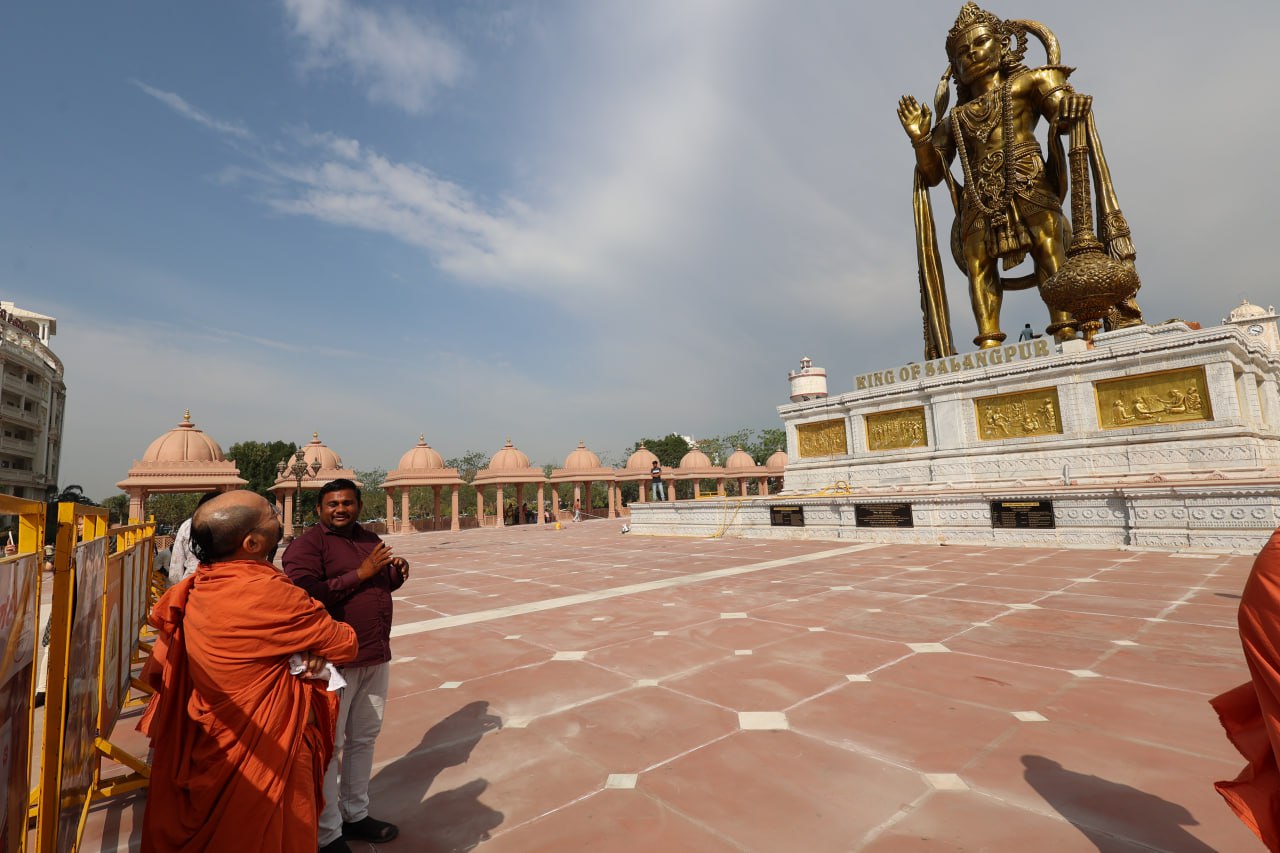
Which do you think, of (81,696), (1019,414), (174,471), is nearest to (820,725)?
(81,696)

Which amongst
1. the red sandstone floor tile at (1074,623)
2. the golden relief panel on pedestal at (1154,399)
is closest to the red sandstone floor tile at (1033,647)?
the red sandstone floor tile at (1074,623)

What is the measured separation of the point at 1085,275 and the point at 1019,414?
3.15 meters

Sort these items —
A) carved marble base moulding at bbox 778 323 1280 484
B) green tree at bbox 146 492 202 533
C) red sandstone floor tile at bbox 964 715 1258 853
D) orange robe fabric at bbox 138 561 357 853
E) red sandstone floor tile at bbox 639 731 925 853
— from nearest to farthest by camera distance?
orange robe fabric at bbox 138 561 357 853 → red sandstone floor tile at bbox 964 715 1258 853 → red sandstone floor tile at bbox 639 731 925 853 → carved marble base moulding at bbox 778 323 1280 484 → green tree at bbox 146 492 202 533

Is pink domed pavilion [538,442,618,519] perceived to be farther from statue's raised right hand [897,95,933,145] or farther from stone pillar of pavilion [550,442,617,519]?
statue's raised right hand [897,95,933,145]

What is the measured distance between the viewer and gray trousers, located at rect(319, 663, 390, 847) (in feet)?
7.89

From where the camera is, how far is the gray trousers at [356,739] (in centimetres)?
241

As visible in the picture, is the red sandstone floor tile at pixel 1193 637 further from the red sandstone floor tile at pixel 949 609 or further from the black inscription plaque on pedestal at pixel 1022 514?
the black inscription plaque on pedestal at pixel 1022 514

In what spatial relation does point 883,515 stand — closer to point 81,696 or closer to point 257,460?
point 81,696

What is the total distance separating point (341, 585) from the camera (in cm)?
245

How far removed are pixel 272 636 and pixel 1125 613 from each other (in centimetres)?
656

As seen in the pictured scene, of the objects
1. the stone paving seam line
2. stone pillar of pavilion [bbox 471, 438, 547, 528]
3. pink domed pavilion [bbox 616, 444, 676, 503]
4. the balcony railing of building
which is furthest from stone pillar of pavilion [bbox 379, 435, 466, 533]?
the balcony railing of building

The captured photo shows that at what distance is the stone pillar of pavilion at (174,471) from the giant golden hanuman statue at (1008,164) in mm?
23270

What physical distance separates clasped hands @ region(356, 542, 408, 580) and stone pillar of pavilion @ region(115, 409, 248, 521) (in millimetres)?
20750

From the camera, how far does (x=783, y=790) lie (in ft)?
8.64
